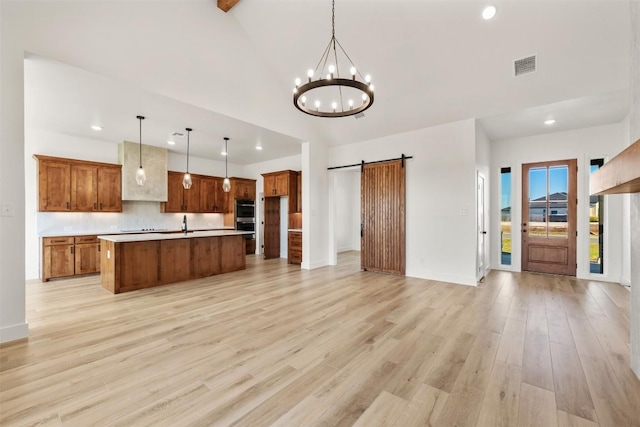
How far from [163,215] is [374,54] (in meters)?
6.57

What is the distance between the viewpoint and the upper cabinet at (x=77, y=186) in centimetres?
541

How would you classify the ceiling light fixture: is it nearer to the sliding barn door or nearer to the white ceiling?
the white ceiling

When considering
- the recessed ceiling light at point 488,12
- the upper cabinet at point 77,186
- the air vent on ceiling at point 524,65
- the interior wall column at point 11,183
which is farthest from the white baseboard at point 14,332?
the air vent on ceiling at point 524,65

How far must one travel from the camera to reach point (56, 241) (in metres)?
5.34

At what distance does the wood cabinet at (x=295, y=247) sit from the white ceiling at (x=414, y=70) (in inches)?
111

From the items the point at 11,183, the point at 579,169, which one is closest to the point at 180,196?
the point at 11,183

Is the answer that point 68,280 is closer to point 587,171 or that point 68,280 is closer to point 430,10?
point 430,10

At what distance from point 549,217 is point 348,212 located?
576 cm

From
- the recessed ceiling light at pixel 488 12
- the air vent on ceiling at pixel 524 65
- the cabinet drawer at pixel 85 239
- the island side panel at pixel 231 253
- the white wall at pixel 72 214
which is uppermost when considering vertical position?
the recessed ceiling light at pixel 488 12

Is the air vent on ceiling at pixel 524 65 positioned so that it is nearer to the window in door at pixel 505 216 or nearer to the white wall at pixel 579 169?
the white wall at pixel 579 169

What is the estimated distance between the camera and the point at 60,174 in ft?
18.3

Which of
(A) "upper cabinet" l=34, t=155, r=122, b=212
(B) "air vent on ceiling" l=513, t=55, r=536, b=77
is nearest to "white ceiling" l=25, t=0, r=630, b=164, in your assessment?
(B) "air vent on ceiling" l=513, t=55, r=536, b=77

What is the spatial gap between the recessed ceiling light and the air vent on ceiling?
839 mm

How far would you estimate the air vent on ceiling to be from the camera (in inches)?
151
